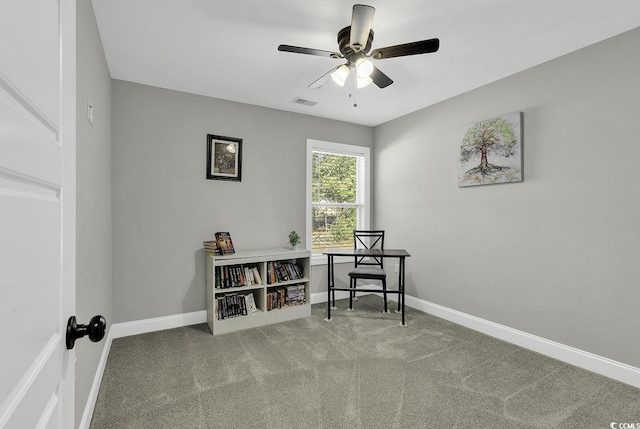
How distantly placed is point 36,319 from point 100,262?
7.08ft

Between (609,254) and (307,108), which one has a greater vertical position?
(307,108)

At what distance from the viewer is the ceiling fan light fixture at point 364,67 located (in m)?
2.24

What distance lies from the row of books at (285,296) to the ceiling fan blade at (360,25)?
2621 millimetres

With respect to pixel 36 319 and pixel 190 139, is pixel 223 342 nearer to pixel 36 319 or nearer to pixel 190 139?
pixel 190 139

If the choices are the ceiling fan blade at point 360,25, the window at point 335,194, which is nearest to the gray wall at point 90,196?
the ceiling fan blade at point 360,25

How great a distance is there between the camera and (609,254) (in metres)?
2.48

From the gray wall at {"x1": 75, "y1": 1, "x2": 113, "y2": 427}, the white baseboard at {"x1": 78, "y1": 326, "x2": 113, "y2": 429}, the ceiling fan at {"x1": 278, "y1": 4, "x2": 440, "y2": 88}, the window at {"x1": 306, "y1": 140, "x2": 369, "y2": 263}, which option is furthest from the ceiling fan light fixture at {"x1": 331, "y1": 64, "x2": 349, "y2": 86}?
the white baseboard at {"x1": 78, "y1": 326, "x2": 113, "y2": 429}

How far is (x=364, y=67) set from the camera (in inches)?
89.1

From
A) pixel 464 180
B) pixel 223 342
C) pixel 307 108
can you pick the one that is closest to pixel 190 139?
pixel 307 108

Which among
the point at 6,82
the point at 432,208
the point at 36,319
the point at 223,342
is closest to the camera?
the point at 6,82

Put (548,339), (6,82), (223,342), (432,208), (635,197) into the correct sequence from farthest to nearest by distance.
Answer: (432,208) < (223,342) < (548,339) < (635,197) < (6,82)

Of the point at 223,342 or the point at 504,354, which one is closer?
the point at 504,354

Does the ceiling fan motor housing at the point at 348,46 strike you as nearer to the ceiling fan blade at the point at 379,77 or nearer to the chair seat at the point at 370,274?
the ceiling fan blade at the point at 379,77

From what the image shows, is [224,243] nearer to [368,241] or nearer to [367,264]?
[367,264]
